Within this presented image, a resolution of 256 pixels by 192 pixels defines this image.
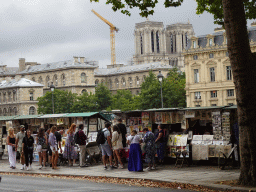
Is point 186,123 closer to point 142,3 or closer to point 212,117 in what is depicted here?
point 212,117

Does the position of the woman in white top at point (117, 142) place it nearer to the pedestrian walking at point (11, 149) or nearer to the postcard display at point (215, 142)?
the postcard display at point (215, 142)

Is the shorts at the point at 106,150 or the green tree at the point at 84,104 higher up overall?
the green tree at the point at 84,104

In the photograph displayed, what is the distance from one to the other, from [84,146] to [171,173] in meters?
5.07

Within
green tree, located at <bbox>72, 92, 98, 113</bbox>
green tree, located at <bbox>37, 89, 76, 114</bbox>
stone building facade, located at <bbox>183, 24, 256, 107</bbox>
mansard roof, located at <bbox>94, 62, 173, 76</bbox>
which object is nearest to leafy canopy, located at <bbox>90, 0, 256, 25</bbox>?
stone building facade, located at <bbox>183, 24, 256, 107</bbox>

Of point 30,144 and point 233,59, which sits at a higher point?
point 233,59

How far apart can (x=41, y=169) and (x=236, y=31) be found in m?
11.1

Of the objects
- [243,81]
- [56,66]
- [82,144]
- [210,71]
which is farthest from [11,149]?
[56,66]

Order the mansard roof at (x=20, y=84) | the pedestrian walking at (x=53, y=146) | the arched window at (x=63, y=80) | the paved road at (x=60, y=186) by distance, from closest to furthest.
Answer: the paved road at (x=60, y=186) → the pedestrian walking at (x=53, y=146) → the mansard roof at (x=20, y=84) → the arched window at (x=63, y=80)

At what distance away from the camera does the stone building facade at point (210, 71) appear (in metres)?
75.2

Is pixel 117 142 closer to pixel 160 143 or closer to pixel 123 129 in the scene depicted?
pixel 123 129

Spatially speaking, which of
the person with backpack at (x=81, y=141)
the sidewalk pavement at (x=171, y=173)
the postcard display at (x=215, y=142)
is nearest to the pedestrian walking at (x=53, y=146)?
the sidewalk pavement at (x=171, y=173)

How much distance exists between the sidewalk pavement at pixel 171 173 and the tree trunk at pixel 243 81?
1.01 meters

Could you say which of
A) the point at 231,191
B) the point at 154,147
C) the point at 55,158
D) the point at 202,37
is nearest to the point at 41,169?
the point at 55,158

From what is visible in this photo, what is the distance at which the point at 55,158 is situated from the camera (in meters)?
22.4
